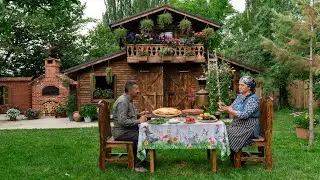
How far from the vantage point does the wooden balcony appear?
19594 millimetres

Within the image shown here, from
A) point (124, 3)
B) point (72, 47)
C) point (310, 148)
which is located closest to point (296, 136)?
point (310, 148)

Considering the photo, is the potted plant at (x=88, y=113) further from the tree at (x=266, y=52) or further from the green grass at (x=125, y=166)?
the tree at (x=266, y=52)

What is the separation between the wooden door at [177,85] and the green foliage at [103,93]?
265cm

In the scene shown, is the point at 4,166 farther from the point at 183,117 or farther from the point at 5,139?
the point at 5,139

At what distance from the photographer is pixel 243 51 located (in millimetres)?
26547

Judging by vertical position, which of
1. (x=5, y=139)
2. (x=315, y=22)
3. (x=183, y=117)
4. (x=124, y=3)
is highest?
(x=124, y=3)

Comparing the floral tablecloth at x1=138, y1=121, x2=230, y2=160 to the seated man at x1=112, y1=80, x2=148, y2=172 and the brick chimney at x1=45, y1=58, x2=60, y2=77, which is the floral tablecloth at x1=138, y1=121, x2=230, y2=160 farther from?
the brick chimney at x1=45, y1=58, x2=60, y2=77

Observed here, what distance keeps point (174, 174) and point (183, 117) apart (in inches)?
53.3

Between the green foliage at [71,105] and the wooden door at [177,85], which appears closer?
the wooden door at [177,85]

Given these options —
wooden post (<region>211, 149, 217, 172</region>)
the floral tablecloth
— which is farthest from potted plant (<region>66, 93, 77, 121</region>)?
wooden post (<region>211, 149, 217, 172</region>)

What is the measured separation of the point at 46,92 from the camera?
989 inches

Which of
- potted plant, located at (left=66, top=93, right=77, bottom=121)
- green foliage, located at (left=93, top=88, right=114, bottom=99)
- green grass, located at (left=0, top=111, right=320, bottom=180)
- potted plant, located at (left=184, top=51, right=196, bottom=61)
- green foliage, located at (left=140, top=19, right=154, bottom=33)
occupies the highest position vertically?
green foliage, located at (left=140, top=19, right=154, bottom=33)

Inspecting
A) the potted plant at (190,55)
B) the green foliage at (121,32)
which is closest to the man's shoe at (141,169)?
the potted plant at (190,55)

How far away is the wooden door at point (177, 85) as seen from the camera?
2078cm
